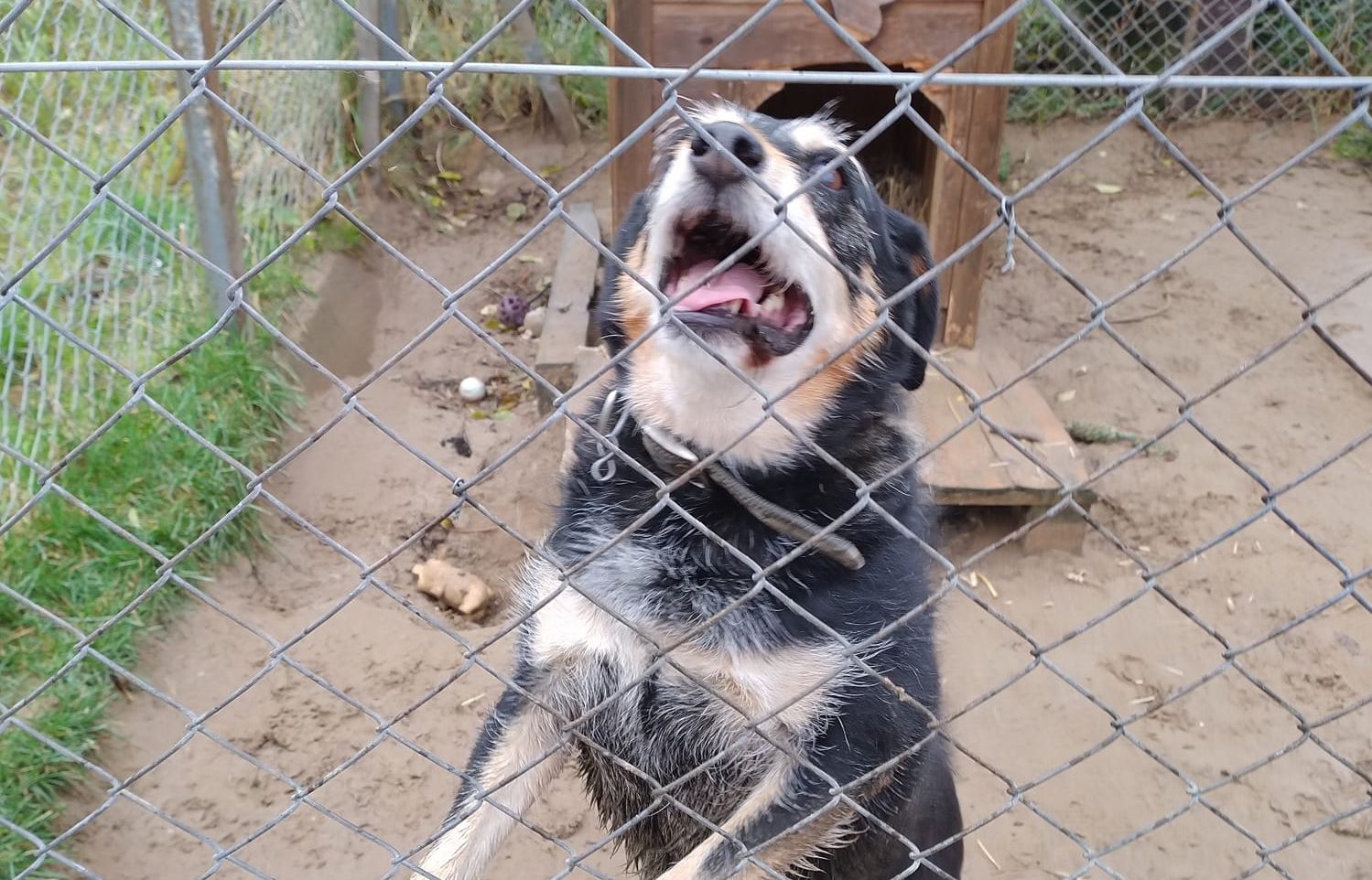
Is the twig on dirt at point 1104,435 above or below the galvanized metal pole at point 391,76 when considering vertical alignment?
below

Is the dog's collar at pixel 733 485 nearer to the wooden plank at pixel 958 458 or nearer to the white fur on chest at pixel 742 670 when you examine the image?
the white fur on chest at pixel 742 670

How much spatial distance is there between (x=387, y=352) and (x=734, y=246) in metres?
3.51

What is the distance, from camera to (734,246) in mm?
2285

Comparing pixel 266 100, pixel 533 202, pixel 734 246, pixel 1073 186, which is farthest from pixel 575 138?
pixel 734 246

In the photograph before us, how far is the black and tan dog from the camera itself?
215 centimetres

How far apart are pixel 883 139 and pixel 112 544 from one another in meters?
4.41

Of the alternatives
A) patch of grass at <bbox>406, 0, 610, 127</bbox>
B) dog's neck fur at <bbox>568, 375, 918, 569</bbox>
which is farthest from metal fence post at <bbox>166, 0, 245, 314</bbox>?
patch of grass at <bbox>406, 0, 610, 127</bbox>

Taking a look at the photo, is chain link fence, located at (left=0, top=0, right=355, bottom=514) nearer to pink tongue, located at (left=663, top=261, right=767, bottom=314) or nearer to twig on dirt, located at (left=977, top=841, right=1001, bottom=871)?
pink tongue, located at (left=663, top=261, right=767, bottom=314)

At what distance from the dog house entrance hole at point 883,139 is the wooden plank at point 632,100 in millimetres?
1160

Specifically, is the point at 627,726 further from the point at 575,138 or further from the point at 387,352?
the point at 575,138

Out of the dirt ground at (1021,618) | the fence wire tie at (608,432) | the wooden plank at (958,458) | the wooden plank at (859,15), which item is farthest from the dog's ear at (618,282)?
the wooden plank at (859,15)

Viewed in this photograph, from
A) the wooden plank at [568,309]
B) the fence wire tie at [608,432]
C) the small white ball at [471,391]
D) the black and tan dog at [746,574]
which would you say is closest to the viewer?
the black and tan dog at [746,574]

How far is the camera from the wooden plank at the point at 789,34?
4.38 m

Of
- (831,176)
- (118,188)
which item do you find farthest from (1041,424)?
(118,188)
